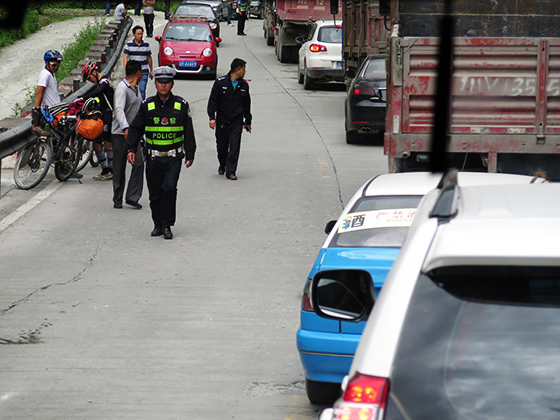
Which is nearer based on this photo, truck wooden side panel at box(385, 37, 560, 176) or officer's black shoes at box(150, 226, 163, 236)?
truck wooden side panel at box(385, 37, 560, 176)

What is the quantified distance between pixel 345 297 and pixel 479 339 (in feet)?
7.97

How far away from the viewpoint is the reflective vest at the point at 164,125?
10.1 metres

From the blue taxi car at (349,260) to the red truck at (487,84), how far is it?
3284 millimetres

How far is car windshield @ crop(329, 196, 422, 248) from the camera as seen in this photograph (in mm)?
5625

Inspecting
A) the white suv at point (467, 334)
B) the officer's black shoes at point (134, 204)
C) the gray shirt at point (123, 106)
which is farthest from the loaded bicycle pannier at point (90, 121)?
the white suv at point (467, 334)

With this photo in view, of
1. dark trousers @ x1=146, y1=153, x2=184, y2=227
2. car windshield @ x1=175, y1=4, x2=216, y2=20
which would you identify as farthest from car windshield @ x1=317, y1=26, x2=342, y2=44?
→ dark trousers @ x1=146, y1=153, x2=184, y2=227

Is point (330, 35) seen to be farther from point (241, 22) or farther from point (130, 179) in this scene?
point (241, 22)

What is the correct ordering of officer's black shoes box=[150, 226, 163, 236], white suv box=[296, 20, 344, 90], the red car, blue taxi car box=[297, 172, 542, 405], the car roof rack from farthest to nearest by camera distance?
the red car
white suv box=[296, 20, 344, 90]
officer's black shoes box=[150, 226, 163, 236]
blue taxi car box=[297, 172, 542, 405]
the car roof rack

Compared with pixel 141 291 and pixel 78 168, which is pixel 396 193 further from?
pixel 78 168

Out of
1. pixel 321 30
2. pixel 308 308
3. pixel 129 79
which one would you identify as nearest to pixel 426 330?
pixel 308 308

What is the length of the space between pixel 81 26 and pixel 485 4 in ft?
93.3

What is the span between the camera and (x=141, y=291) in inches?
317

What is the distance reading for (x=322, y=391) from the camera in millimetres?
5367

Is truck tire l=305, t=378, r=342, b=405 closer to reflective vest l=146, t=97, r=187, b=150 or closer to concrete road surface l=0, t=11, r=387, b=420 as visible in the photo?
concrete road surface l=0, t=11, r=387, b=420
